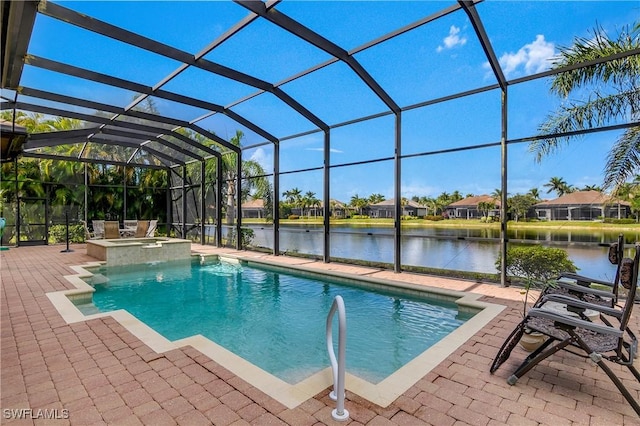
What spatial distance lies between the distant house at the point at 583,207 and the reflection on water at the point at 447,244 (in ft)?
0.91

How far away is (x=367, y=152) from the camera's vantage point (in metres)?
8.00

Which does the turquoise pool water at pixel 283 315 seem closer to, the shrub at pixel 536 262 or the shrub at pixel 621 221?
the shrub at pixel 536 262

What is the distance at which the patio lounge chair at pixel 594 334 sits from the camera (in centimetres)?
230

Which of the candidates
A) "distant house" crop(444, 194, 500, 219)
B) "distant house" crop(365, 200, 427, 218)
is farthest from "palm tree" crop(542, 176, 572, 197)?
"distant house" crop(365, 200, 427, 218)

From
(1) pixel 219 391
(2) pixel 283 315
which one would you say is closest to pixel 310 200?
(2) pixel 283 315

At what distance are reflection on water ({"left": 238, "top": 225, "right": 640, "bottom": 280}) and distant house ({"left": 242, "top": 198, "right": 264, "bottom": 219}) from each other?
1.28m

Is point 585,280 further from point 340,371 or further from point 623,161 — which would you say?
point 623,161

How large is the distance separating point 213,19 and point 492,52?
4369 mm

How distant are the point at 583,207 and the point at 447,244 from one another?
7.64 feet

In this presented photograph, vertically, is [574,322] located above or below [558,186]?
below

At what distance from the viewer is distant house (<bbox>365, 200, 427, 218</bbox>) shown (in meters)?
7.40

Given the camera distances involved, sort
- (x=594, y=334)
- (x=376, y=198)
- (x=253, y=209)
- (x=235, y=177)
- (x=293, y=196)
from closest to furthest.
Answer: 1. (x=594, y=334)
2. (x=376, y=198)
3. (x=293, y=196)
4. (x=253, y=209)
5. (x=235, y=177)

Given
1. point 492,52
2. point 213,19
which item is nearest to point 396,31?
point 492,52

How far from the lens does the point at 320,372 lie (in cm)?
280
